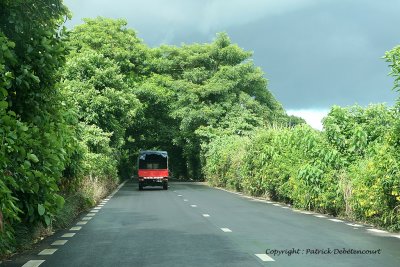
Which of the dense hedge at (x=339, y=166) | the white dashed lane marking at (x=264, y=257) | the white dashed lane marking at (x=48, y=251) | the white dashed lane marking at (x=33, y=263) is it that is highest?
the dense hedge at (x=339, y=166)

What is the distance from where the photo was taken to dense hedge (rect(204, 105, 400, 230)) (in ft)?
42.6

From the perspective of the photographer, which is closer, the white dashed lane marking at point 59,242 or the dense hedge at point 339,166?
the white dashed lane marking at point 59,242

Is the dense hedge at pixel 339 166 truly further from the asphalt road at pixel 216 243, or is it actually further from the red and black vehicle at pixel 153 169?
the red and black vehicle at pixel 153 169

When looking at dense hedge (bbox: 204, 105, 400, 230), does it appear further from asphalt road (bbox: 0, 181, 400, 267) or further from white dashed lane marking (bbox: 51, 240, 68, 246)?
white dashed lane marking (bbox: 51, 240, 68, 246)

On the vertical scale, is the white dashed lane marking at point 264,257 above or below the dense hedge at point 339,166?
below

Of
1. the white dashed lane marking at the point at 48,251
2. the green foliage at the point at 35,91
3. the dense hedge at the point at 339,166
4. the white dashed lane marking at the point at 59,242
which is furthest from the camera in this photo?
the dense hedge at the point at 339,166

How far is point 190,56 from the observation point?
189 feet

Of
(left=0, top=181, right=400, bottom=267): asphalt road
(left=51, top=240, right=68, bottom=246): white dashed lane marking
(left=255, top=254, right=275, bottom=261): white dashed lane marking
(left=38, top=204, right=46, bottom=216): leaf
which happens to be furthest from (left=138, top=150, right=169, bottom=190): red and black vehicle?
(left=38, top=204, right=46, bottom=216): leaf

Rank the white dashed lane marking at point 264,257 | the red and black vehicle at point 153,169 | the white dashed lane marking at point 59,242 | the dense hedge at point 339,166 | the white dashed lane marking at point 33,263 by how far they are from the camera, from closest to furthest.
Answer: the white dashed lane marking at point 33,263 < the white dashed lane marking at point 264,257 < the white dashed lane marking at point 59,242 < the dense hedge at point 339,166 < the red and black vehicle at point 153,169

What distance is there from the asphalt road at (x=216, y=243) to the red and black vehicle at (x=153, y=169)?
23.6 m

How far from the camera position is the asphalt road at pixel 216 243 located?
827cm

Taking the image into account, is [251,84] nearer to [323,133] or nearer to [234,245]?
[323,133]

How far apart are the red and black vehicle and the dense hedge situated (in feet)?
41.7

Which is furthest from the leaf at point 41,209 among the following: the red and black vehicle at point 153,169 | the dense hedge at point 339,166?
the red and black vehicle at point 153,169
